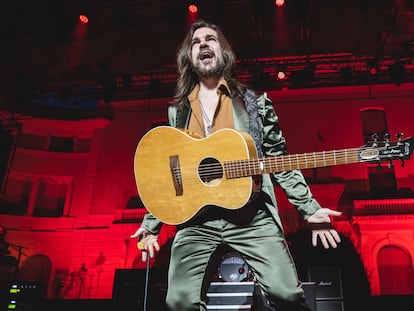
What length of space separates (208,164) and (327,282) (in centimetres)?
510

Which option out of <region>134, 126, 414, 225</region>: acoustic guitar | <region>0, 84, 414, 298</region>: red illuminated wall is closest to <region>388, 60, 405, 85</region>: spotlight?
<region>0, 84, 414, 298</region>: red illuminated wall

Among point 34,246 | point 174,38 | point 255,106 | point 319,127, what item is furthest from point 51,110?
point 255,106

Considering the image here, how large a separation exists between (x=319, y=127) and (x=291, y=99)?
166cm

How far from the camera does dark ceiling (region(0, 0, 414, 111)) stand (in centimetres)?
976

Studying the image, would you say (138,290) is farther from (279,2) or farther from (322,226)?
(279,2)

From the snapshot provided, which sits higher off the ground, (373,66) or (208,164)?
(373,66)

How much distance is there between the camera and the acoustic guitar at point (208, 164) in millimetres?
2096

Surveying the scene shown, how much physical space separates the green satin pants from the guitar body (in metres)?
0.14

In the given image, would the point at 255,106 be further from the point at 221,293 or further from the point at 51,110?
the point at 51,110

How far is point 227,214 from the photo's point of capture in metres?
2.26

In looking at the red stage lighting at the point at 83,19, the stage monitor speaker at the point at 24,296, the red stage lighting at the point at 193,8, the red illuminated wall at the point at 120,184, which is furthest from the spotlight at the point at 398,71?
the stage monitor speaker at the point at 24,296

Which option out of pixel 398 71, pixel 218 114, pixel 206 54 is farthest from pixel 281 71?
pixel 218 114

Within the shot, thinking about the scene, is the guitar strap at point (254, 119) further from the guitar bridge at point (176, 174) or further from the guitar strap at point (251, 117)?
the guitar bridge at point (176, 174)

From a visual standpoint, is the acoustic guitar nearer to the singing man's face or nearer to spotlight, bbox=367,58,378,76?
the singing man's face
